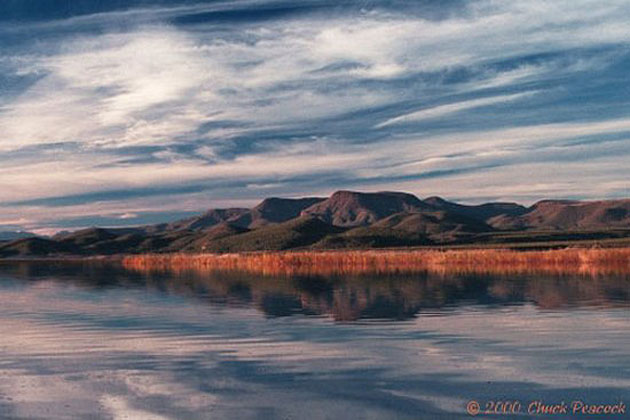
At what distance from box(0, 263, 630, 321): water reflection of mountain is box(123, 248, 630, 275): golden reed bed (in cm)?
926

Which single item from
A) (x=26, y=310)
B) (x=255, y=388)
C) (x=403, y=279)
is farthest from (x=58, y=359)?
(x=403, y=279)

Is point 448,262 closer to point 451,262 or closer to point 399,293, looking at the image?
point 451,262

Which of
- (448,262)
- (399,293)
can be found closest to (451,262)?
(448,262)

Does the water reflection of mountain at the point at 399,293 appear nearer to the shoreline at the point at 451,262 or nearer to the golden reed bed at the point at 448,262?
the shoreline at the point at 451,262

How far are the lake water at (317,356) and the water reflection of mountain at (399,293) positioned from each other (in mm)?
270

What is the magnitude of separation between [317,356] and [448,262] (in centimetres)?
6329

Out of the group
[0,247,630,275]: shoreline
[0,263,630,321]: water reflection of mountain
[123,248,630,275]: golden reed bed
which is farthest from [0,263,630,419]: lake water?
[123,248,630,275]: golden reed bed

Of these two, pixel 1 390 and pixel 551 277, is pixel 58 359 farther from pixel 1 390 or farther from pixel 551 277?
pixel 551 277

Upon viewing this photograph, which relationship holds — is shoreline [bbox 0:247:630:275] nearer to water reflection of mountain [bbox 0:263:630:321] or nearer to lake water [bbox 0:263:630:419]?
water reflection of mountain [bbox 0:263:630:321]

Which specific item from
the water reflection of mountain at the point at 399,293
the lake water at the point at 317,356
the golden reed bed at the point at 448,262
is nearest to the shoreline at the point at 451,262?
the golden reed bed at the point at 448,262

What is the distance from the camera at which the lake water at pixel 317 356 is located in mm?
15984

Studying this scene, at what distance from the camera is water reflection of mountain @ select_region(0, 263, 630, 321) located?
35.7 meters

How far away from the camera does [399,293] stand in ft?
147

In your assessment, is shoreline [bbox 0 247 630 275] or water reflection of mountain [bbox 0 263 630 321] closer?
water reflection of mountain [bbox 0 263 630 321]
